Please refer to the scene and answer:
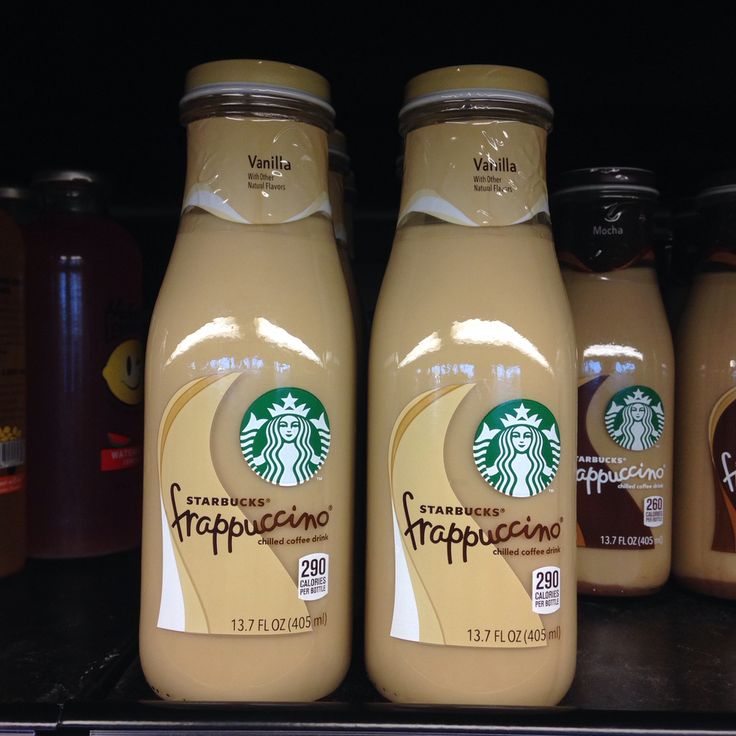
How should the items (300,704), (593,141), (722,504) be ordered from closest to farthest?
(300,704)
(722,504)
(593,141)

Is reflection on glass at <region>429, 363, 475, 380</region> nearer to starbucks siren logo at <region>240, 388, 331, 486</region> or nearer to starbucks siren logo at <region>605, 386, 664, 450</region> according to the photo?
starbucks siren logo at <region>240, 388, 331, 486</region>

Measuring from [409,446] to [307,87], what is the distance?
30cm

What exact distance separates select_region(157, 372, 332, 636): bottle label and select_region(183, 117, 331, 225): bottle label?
0.45 ft

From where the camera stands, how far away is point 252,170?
64cm

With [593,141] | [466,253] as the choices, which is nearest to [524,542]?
[466,253]

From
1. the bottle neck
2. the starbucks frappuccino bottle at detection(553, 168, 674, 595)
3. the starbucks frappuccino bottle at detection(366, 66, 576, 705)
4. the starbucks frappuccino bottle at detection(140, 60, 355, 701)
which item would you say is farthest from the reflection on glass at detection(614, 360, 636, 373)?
the starbucks frappuccino bottle at detection(140, 60, 355, 701)

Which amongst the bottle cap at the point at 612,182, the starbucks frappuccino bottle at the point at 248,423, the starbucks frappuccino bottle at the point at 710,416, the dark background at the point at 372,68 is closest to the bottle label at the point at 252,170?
the starbucks frappuccino bottle at the point at 248,423

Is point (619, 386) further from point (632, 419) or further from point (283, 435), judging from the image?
point (283, 435)

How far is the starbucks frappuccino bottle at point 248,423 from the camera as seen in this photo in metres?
0.61

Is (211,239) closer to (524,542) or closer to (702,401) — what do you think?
(524,542)

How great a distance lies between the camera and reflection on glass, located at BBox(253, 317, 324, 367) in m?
0.62

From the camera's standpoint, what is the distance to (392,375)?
2.09 ft

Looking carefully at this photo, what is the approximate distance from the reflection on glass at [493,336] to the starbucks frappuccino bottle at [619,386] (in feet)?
0.85

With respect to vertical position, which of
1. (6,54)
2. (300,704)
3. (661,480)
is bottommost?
(300,704)
